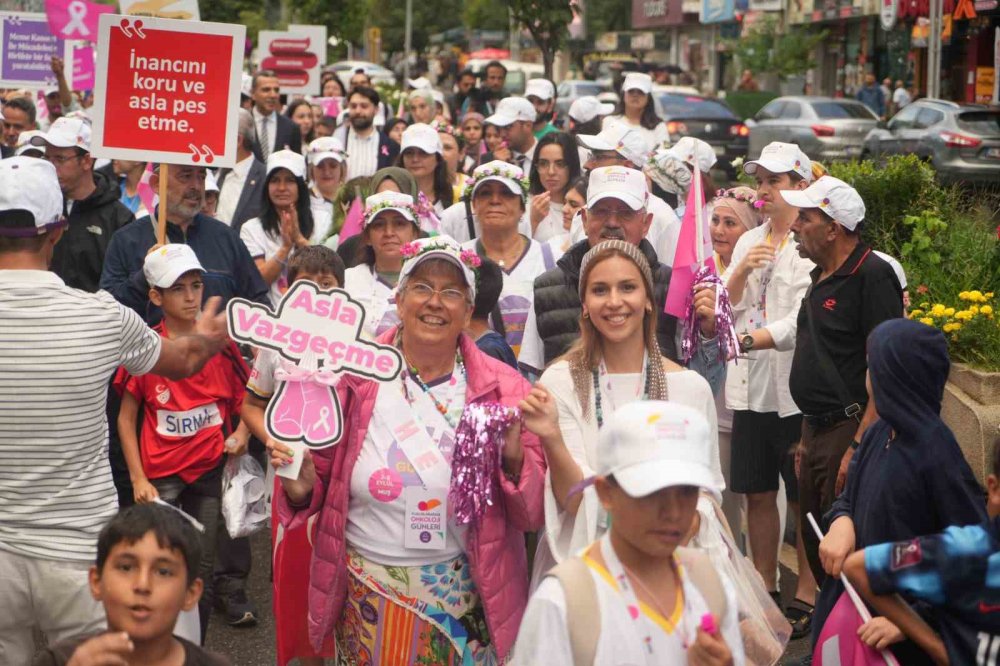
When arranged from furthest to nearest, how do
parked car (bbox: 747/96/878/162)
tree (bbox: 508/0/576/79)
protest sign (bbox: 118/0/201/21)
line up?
tree (bbox: 508/0/576/79) < parked car (bbox: 747/96/878/162) < protest sign (bbox: 118/0/201/21)

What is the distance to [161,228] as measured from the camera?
5.96 m

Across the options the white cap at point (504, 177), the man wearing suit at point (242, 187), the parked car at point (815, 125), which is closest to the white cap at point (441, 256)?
the white cap at point (504, 177)

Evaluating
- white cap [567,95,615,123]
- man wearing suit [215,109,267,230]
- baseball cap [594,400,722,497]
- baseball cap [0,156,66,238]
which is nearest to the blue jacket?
baseball cap [0,156,66,238]

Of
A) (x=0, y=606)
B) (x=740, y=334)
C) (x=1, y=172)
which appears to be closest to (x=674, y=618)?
(x=0, y=606)

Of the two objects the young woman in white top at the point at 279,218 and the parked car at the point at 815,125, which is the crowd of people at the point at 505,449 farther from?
the parked car at the point at 815,125

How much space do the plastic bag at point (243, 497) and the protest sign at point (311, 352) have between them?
5.63ft

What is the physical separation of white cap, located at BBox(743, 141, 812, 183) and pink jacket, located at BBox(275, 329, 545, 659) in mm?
3341

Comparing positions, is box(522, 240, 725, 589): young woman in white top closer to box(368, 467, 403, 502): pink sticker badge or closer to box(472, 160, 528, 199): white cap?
box(368, 467, 403, 502): pink sticker badge

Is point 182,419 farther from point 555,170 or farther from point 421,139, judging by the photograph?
point 421,139

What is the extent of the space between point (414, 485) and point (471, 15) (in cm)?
6111

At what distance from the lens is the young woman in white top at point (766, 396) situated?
6727mm

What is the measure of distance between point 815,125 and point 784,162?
21.4 metres

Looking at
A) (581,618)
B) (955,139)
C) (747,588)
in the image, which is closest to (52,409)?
(581,618)

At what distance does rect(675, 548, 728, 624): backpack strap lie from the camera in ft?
10.7
